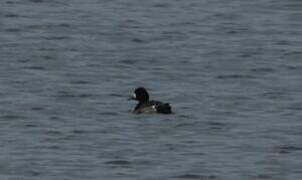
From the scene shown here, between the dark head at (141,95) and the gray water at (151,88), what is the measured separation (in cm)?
30

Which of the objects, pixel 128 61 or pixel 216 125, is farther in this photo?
pixel 128 61

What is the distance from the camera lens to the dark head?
99.9 feet

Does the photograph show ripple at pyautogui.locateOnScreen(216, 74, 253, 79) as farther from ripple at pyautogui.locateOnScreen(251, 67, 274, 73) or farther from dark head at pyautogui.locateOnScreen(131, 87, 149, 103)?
dark head at pyautogui.locateOnScreen(131, 87, 149, 103)

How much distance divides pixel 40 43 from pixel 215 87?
6.83 meters

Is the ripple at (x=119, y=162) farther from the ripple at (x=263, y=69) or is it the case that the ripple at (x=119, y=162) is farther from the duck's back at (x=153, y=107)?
the ripple at (x=263, y=69)

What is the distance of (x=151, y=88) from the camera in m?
33.0

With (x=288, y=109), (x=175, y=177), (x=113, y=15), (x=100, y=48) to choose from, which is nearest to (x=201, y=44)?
(x=100, y=48)

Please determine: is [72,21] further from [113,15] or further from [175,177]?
[175,177]

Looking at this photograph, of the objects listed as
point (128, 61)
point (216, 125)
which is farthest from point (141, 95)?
point (128, 61)

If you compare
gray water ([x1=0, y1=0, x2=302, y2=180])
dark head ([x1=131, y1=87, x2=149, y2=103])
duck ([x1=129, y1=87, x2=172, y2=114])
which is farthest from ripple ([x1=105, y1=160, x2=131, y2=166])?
dark head ([x1=131, y1=87, x2=149, y2=103])

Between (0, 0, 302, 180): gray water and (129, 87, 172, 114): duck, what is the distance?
Result: 143 mm

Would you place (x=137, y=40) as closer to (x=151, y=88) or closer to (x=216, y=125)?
(x=151, y=88)

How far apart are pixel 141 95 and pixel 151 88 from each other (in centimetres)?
235

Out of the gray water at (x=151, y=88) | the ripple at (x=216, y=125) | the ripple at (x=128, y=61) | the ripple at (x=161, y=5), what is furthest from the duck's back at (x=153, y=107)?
the ripple at (x=161, y=5)
